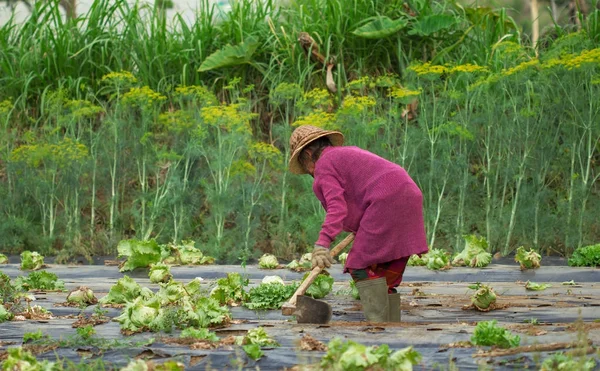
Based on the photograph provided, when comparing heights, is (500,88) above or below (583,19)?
below

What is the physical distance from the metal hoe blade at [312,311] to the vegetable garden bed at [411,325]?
0.18 ft

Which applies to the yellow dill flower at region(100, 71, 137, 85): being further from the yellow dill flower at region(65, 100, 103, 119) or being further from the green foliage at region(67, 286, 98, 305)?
the green foliage at region(67, 286, 98, 305)

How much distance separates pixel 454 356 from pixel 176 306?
173cm

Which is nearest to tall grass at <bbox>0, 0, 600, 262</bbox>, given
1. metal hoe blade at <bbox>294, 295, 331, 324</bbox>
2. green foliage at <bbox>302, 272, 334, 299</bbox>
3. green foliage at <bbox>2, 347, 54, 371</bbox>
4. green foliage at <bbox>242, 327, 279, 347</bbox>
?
green foliage at <bbox>302, 272, 334, 299</bbox>

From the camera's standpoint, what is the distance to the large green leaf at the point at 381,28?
934cm

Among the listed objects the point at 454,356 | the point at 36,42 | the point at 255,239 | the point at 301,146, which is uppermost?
the point at 36,42

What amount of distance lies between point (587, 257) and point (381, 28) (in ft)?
13.1

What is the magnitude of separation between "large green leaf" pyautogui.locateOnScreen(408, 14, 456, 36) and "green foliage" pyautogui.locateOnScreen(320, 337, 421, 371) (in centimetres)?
714

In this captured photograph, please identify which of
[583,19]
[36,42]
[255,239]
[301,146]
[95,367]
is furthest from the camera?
[36,42]

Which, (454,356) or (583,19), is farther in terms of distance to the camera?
(583,19)

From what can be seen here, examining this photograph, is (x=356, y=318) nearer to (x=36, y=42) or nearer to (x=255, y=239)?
(x=255, y=239)

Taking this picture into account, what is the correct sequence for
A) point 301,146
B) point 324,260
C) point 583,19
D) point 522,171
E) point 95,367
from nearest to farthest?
point 95,367, point 324,260, point 301,146, point 522,171, point 583,19

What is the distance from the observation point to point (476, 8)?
1034 cm

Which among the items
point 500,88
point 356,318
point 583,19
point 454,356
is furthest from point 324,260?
point 583,19
